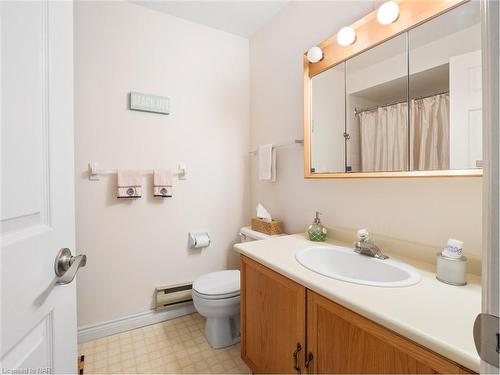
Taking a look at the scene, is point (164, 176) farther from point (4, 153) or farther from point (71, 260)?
point (4, 153)

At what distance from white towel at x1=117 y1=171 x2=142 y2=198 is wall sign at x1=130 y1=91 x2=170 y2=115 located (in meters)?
0.50

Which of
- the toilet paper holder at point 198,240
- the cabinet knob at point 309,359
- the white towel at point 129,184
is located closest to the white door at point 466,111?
the cabinet knob at point 309,359

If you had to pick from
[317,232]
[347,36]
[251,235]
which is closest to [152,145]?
[251,235]

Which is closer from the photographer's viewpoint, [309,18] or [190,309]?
[309,18]

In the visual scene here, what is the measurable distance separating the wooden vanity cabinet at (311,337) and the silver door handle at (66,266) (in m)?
0.76

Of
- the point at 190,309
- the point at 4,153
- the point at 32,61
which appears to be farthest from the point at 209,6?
the point at 190,309

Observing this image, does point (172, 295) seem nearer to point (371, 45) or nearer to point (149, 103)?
point (149, 103)

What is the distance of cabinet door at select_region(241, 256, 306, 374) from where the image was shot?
99 cm

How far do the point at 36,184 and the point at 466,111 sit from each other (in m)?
1.38

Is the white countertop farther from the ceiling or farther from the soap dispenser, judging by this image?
the ceiling

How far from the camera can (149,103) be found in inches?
72.5

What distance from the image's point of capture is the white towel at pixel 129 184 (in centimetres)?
171

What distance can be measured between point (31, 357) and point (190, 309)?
1682 millimetres

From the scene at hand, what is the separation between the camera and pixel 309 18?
166 centimetres
